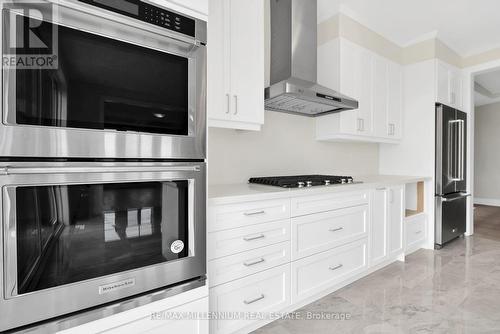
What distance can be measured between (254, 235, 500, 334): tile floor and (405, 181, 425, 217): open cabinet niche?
2.04ft

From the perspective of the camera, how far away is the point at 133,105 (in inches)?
40.2

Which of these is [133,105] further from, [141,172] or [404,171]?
[404,171]

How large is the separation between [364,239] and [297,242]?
872mm

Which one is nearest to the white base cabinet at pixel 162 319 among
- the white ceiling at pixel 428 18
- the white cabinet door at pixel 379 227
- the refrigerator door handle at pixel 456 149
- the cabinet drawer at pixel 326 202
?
the cabinet drawer at pixel 326 202

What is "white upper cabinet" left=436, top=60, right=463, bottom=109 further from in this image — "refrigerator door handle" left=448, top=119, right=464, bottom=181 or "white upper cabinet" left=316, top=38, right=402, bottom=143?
"white upper cabinet" left=316, top=38, right=402, bottom=143

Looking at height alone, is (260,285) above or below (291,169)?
below

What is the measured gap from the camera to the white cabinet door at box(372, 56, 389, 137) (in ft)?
9.79

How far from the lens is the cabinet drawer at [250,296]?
1.47 meters

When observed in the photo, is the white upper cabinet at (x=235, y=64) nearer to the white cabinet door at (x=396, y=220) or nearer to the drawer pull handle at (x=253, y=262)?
the drawer pull handle at (x=253, y=262)

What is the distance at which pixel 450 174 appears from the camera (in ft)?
10.8

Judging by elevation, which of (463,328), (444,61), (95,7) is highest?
(444,61)

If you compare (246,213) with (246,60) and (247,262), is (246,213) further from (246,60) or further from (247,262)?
(246,60)

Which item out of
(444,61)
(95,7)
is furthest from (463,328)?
(444,61)

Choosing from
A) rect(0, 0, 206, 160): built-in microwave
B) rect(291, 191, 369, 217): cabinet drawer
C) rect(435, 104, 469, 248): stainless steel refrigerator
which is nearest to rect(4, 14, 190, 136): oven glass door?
rect(0, 0, 206, 160): built-in microwave
